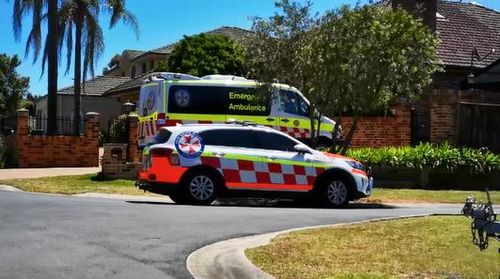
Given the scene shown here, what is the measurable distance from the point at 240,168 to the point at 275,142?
984mm

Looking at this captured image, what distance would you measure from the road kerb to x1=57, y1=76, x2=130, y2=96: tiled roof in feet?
125

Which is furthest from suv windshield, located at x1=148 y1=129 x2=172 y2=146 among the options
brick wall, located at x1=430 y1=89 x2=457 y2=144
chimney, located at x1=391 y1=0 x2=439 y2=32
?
chimney, located at x1=391 y1=0 x2=439 y2=32

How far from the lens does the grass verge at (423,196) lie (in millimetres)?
17328

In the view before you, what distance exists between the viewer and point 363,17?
17391mm

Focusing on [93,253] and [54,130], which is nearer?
[93,253]

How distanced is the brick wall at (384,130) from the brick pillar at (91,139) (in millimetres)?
8813

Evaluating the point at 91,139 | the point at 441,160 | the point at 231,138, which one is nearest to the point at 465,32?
the point at 441,160

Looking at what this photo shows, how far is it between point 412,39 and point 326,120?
4119mm

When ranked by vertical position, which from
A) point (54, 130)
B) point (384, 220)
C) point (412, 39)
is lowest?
point (384, 220)

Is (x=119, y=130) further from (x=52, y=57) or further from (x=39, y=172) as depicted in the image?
(x=39, y=172)

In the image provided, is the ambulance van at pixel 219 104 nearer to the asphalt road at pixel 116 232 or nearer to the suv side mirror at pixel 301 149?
the suv side mirror at pixel 301 149

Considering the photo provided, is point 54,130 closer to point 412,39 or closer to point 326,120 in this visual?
point 326,120

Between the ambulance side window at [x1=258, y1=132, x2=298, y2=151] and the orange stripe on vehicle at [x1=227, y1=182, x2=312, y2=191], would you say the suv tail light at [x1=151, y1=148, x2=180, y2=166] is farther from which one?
the ambulance side window at [x1=258, y1=132, x2=298, y2=151]

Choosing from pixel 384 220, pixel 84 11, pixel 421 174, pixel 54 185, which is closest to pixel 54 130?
pixel 84 11
